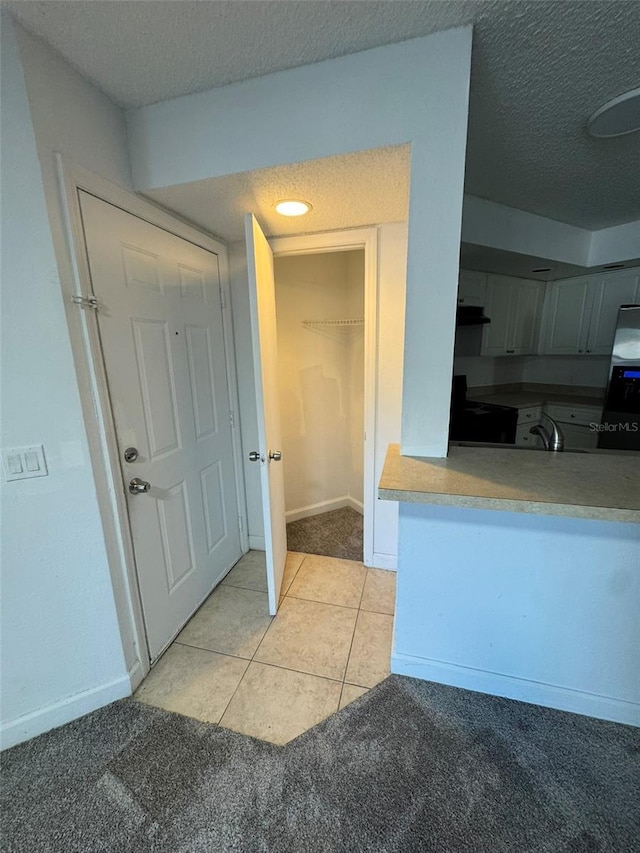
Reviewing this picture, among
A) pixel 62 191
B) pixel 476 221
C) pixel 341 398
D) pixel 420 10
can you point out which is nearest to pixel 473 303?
pixel 476 221

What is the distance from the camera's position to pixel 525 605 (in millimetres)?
1262

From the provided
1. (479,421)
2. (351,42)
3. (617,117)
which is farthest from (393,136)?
(479,421)

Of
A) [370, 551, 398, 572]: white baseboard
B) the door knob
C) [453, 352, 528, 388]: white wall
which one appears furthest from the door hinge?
[453, 352, 528, 388]: white wall

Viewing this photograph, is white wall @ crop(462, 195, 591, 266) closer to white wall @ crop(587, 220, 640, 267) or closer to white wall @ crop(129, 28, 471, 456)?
white wall @ crop(587, 220, 640, 267)

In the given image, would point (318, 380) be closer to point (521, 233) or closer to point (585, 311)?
point (521, 233)

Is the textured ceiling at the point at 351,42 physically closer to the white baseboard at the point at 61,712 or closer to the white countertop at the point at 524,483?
the white countertop at the point at 524,483

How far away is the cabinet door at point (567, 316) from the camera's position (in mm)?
3086

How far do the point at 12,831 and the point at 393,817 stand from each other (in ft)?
3.78

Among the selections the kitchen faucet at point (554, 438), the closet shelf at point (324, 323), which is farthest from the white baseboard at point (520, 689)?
the closet shelf at point (324, 323)

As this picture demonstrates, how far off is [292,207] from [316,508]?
227cm

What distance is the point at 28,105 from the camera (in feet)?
3.22

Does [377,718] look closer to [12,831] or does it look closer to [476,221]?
[12,831]

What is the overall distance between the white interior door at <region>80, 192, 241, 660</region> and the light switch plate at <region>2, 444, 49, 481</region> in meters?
0.26

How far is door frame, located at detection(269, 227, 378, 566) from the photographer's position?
1.85 m
